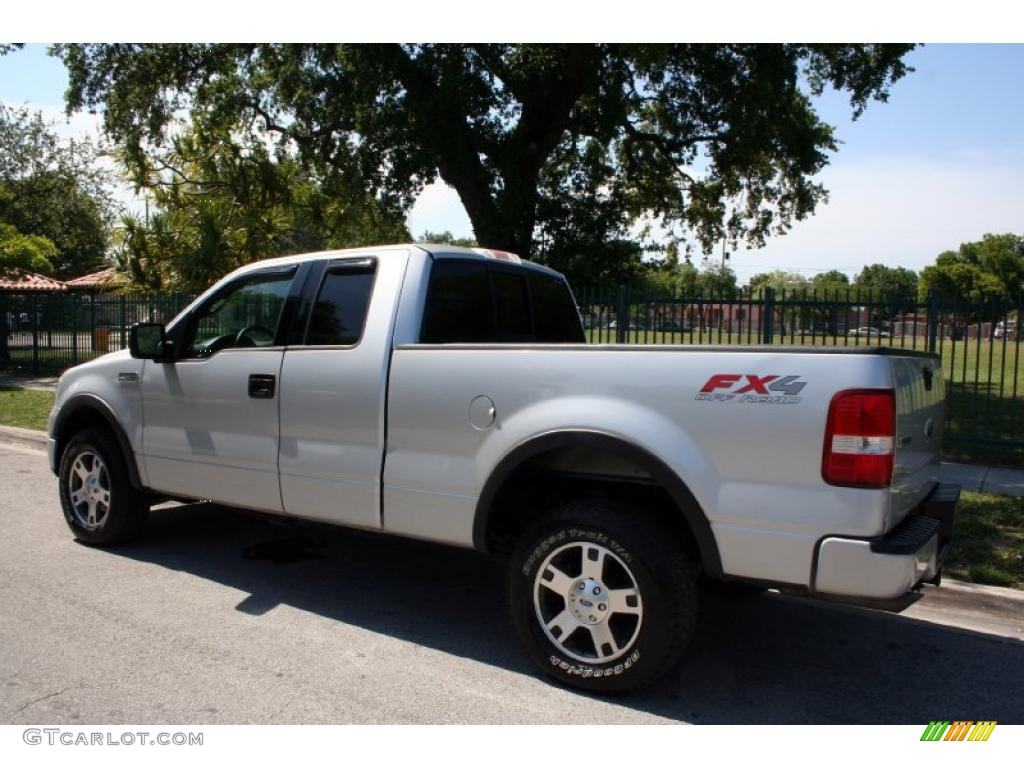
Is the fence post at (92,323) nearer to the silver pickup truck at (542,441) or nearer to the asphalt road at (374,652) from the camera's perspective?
the asphalt road at (374,652)

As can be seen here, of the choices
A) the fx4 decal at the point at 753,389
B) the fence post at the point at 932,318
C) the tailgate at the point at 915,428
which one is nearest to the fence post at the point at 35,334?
the fence post at the point at 932,318

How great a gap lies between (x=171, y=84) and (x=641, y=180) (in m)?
11.2

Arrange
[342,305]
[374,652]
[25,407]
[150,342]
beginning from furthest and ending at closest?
[25,407] < [150,342] < [342,305] < [374,652]

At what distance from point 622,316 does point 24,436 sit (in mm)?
A: 8121

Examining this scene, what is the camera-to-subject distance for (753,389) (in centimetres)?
320

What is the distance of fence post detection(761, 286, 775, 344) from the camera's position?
10.8 metres

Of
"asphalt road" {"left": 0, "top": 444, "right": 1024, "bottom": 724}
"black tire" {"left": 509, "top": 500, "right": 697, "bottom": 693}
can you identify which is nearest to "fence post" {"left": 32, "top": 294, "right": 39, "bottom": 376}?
"asphalt road" {"left": 0, "top": 444, "right": 1024, "bottom": 724}

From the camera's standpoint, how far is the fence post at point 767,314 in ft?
35.5

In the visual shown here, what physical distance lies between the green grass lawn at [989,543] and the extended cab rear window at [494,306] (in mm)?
2947

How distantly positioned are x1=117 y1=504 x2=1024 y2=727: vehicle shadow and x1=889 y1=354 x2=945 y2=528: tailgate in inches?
35.9

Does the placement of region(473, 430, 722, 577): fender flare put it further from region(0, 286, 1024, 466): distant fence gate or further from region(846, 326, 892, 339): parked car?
region(846, 326, 892, 339): parked car

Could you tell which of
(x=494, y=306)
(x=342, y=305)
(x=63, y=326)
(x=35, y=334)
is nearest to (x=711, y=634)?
(x=494, y=306)

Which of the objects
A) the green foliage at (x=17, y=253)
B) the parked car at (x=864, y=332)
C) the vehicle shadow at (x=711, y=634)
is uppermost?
the green foliage at (x=17, y=253)

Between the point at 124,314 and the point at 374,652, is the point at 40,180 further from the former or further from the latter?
the point at 374,652
